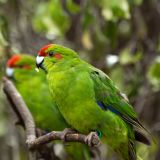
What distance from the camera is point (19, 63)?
327 cm

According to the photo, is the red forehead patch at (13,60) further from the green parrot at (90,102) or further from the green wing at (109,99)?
the green wing at (109,99)

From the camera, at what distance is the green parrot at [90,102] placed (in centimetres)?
223

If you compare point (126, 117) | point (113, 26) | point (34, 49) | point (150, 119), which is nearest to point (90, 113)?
point (126, 117)

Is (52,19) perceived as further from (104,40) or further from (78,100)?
(78,100)

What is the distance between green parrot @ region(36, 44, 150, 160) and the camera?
223cm

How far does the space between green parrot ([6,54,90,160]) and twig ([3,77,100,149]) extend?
501 millimetres

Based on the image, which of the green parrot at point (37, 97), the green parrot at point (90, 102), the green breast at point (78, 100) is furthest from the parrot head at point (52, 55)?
the green parrot at point (37, 97)

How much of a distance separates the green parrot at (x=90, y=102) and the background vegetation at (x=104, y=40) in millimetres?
363

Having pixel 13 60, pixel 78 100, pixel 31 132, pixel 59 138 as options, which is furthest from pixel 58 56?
pixel 13 60

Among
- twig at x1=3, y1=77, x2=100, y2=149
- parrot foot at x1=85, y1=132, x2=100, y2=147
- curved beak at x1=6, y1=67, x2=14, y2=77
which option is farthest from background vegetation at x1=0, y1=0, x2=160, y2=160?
parrot foot at x1=85, y1=132, x2=100, y2=147

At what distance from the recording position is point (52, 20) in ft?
9.36

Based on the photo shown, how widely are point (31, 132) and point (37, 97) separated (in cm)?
86

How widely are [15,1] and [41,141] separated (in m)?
1.59

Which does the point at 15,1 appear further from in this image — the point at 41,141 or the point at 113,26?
the point at 41,141
